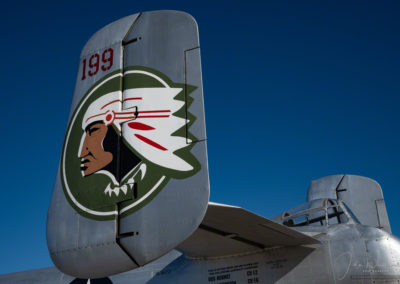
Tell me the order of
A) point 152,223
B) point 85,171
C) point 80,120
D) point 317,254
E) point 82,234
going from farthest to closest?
point 317,254 → point 80,120 → point 85,171 → point 82,234 → point 152,223

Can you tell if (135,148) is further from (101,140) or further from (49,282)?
(49,282)

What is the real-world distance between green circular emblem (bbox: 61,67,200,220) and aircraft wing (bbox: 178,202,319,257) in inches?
42.1

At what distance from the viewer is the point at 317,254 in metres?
6.53

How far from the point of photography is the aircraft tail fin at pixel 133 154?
3277mm

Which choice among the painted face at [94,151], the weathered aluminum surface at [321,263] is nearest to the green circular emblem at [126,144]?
the painted face at [94,151]

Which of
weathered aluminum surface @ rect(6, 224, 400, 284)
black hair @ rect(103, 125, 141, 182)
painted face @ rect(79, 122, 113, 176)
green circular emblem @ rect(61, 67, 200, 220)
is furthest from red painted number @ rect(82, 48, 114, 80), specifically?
weathered aluminum surface @ rect(6, 224, 400, 284)

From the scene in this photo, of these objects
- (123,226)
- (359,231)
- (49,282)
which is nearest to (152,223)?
(123,226)

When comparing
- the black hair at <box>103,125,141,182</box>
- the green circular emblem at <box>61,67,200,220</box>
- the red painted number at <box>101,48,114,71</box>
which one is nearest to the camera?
the green circular emblem at <box>61,67,200,220</box>

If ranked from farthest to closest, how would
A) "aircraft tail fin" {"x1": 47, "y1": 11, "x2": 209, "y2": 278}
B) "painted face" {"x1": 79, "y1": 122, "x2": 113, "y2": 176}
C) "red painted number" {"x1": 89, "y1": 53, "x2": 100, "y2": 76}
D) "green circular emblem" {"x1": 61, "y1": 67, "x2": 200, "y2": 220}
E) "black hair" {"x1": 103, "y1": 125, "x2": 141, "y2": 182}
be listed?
1. "red painted number" {"x1": 89, "y1": 53, "x2": 100, "y2": 76}
2. "painted face" {"x1": 79, "y1": 122, "x2": 113, "y2": 176}
3. "black hair" {"x1": 103, "y1": 125, "x2": 141, "y2": 182}
4. "green circular emblem" {"x1": 61, "y1": 67, "x2": 200, "y2": 220}
5. "aircraft tail fin" {"x1": 47, "y1": 11, "x2": 209, "y2": 278}

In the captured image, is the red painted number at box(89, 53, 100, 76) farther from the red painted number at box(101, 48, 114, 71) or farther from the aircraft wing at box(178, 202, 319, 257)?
the aircraft wing at box(178, 202, 319, 257)

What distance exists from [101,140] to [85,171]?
1.09 ft

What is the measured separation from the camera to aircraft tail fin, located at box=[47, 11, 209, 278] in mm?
3277

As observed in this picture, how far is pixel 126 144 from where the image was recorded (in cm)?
379

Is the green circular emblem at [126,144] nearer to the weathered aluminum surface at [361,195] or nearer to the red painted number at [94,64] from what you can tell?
the red painted number at [94,64]
